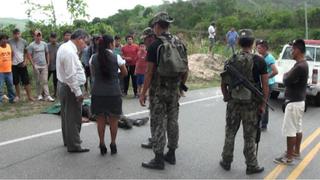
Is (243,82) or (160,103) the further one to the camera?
(160,103)

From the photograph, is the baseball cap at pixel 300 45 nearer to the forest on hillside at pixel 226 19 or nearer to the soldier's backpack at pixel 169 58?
the soldier's backpack at pixel 169 58

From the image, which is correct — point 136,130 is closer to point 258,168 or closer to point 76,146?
point 76,146

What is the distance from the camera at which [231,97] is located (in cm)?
650

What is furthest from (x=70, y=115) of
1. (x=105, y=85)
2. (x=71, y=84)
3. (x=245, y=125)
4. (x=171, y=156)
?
(x=245, y=125)

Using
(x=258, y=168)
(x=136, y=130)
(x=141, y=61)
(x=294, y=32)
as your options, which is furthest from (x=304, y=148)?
(x=294, y=32)

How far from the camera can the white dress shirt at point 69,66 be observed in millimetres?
A: 6965

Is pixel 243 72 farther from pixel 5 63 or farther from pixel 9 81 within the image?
pixel 9 81

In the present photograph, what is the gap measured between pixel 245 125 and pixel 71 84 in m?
2.52

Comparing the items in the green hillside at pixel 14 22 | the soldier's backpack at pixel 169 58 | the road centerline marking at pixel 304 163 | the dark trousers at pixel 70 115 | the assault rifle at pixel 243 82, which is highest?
the green hillside at pixel 14 22

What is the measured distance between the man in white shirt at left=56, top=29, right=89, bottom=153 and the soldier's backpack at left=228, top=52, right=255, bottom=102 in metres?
2.25

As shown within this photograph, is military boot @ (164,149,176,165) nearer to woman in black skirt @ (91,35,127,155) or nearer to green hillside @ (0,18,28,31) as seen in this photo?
woman in black skirt @ (91,35,127,155)

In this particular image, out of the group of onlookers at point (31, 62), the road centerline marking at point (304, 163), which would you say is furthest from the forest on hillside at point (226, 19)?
the road centerline marking at point (304, 163)

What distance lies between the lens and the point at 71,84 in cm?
704

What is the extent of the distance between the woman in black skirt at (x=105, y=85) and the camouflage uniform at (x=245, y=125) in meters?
1.66
